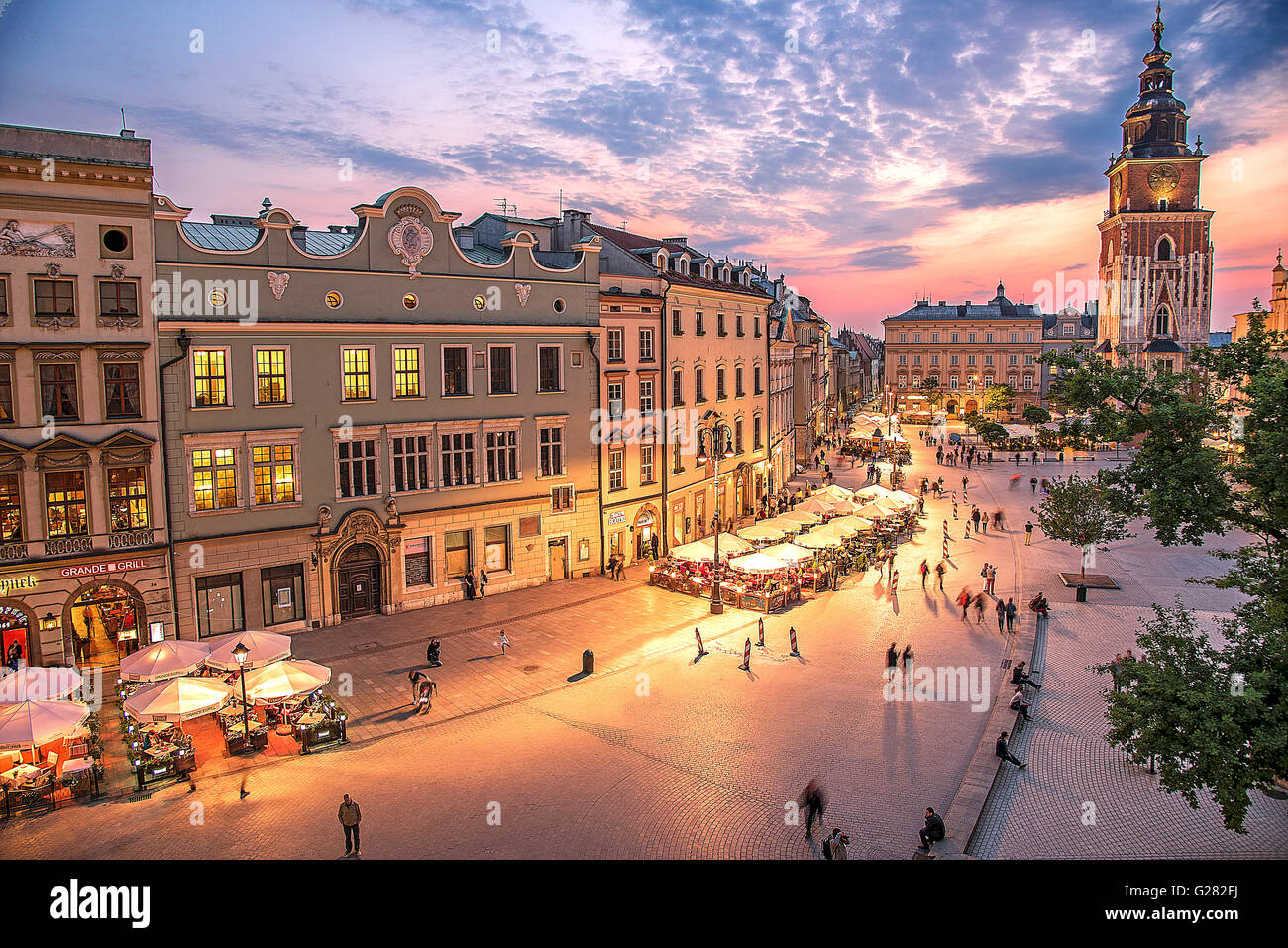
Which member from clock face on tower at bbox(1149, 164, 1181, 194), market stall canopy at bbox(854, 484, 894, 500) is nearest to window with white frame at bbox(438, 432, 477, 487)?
market stall canopy at bbox(854, 484, 894, 500)

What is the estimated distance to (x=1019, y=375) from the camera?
13488 cm

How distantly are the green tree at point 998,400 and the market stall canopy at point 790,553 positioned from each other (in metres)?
94.3

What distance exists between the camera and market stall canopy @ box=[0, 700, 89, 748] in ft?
60.1

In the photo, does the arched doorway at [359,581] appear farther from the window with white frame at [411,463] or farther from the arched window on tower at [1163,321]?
the arched window on tower at [1163,321]

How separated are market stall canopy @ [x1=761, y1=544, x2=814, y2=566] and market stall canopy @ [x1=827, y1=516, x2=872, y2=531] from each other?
5.44 metres

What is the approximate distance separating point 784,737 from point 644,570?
1971 cm

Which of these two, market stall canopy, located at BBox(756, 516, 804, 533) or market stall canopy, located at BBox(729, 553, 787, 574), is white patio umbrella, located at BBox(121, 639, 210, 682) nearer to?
market stall canopy, located at BBox(729, 553, 787, 574)

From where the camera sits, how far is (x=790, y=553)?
1460 inches

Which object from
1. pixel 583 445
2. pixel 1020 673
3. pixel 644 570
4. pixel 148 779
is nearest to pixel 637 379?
pixel 583 445

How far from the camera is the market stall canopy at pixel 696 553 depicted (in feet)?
123

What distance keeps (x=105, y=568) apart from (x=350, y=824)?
16138mm

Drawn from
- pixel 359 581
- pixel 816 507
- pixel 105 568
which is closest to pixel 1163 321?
pixel 816 507

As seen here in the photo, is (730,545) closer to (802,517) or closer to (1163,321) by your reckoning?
(802,517)

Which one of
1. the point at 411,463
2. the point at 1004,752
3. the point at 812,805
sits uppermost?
the point at 411,463
